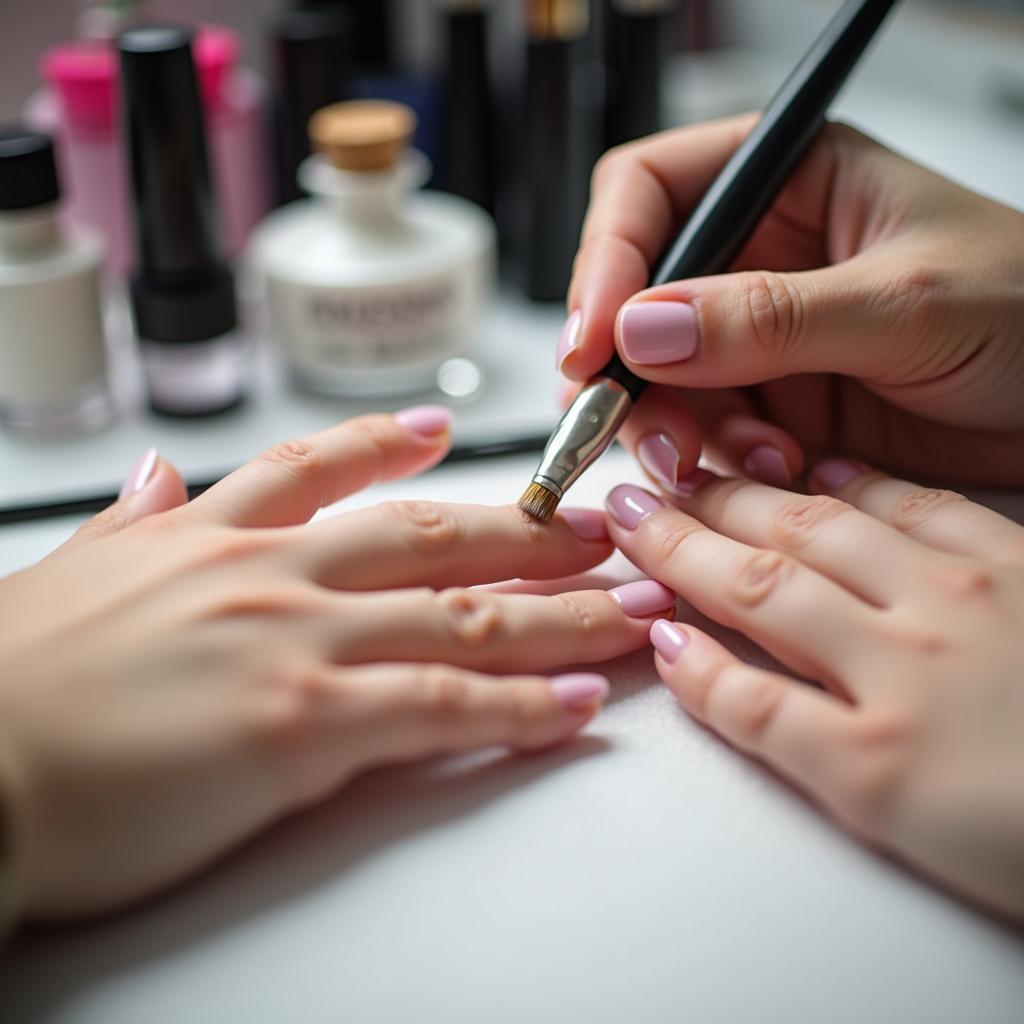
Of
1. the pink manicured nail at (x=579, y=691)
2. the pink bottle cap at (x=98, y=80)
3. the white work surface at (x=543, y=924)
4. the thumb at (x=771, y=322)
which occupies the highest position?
the pink bottle cap at (x=98, y=80)

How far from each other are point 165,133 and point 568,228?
0.33 m

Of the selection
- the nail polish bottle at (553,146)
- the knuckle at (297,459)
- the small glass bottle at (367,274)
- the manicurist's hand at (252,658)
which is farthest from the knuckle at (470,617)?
the nail polish bottle at (553,146)

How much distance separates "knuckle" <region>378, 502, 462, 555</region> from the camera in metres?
0.50

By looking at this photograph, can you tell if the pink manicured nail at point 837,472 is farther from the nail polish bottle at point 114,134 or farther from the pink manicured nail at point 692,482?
the nail polish bottle at point 114,134

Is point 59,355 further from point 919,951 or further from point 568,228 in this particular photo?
point 919,951

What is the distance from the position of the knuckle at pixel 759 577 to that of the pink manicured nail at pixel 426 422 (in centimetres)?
19

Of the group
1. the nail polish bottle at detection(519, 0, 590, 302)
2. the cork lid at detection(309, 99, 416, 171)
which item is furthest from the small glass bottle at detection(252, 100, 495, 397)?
the nail polish bottle at detection(519, 0, 590, 302)

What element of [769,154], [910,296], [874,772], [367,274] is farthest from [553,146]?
[874,772]

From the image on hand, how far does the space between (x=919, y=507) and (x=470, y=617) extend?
219 mm

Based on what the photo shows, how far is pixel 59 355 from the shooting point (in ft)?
2.46

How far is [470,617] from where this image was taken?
1.58 ft

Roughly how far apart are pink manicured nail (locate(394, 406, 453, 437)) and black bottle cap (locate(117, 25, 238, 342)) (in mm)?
238

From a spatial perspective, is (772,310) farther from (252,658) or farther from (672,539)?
(252,658)

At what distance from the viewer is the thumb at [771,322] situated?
1.76 ft
